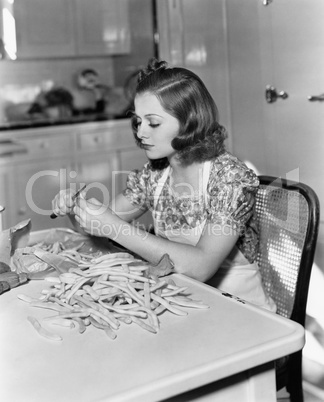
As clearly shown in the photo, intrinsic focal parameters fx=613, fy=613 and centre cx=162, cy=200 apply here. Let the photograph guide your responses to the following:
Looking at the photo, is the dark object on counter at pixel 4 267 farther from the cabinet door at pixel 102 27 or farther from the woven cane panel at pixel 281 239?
the cabinet door at pixel 102 27

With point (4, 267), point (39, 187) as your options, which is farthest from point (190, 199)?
point (39, 187)

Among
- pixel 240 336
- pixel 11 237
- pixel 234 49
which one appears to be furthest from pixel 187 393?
pixel 234 49

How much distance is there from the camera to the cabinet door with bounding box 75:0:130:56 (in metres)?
4.69

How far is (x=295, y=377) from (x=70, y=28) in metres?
3.63

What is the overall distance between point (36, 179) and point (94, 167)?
1.60 feet

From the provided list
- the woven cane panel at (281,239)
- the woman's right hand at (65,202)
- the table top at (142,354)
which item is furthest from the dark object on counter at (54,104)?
the table top at (142,354)

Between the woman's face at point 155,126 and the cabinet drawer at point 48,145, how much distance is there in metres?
2.59

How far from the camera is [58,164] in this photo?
4312mm

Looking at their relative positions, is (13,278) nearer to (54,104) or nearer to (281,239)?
(281,239)

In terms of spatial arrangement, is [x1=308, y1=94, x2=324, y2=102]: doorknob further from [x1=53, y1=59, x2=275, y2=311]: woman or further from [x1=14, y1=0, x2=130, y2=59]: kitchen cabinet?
[x1=14, y1=0, x2=130, y2=59]: kitchen cabinet

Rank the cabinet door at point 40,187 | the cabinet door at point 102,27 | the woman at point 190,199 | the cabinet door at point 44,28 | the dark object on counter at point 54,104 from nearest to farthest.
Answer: the woman at point 190,199
the cabinet door at point 40,187
the cabinet door at point 44,28
the dark object on counter at point 54,104
the cabinet door at point 102,27

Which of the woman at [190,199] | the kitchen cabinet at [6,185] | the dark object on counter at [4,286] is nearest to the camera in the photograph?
the dark object on counter at [4,286]

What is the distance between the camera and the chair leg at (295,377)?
1649 millimetres

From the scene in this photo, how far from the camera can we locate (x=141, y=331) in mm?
1148
